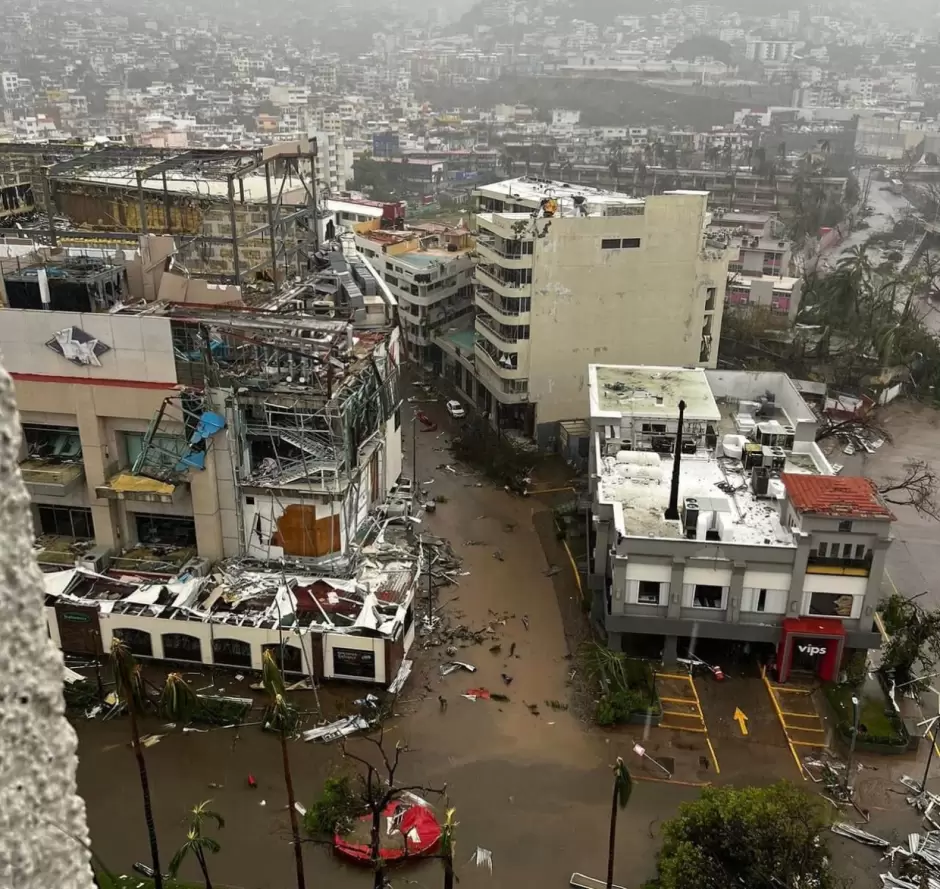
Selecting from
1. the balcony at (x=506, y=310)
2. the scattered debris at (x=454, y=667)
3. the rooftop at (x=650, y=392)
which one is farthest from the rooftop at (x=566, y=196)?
the scattered debris at (x=454, y=667)

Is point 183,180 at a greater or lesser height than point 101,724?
greater

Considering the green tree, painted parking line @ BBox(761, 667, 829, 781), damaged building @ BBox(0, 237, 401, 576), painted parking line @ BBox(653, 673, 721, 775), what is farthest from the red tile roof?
damaged building @ BBox(0, 237, 401, 576)

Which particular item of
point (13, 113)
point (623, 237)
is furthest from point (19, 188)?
point (13, 113)

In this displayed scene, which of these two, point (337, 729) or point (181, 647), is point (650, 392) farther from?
point (181, 647)

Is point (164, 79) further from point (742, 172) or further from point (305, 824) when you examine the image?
point (305, 824)

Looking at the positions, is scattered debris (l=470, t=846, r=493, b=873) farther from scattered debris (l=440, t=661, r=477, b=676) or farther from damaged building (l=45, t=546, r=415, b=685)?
scattered debris (l=440, t=661, r=477, b=676)

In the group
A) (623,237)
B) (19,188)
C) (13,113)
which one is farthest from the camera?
(13,113)

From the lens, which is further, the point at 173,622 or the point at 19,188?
the point at 19,188

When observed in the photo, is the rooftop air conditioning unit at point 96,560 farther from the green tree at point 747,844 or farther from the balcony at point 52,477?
the green tree at point 747,844
